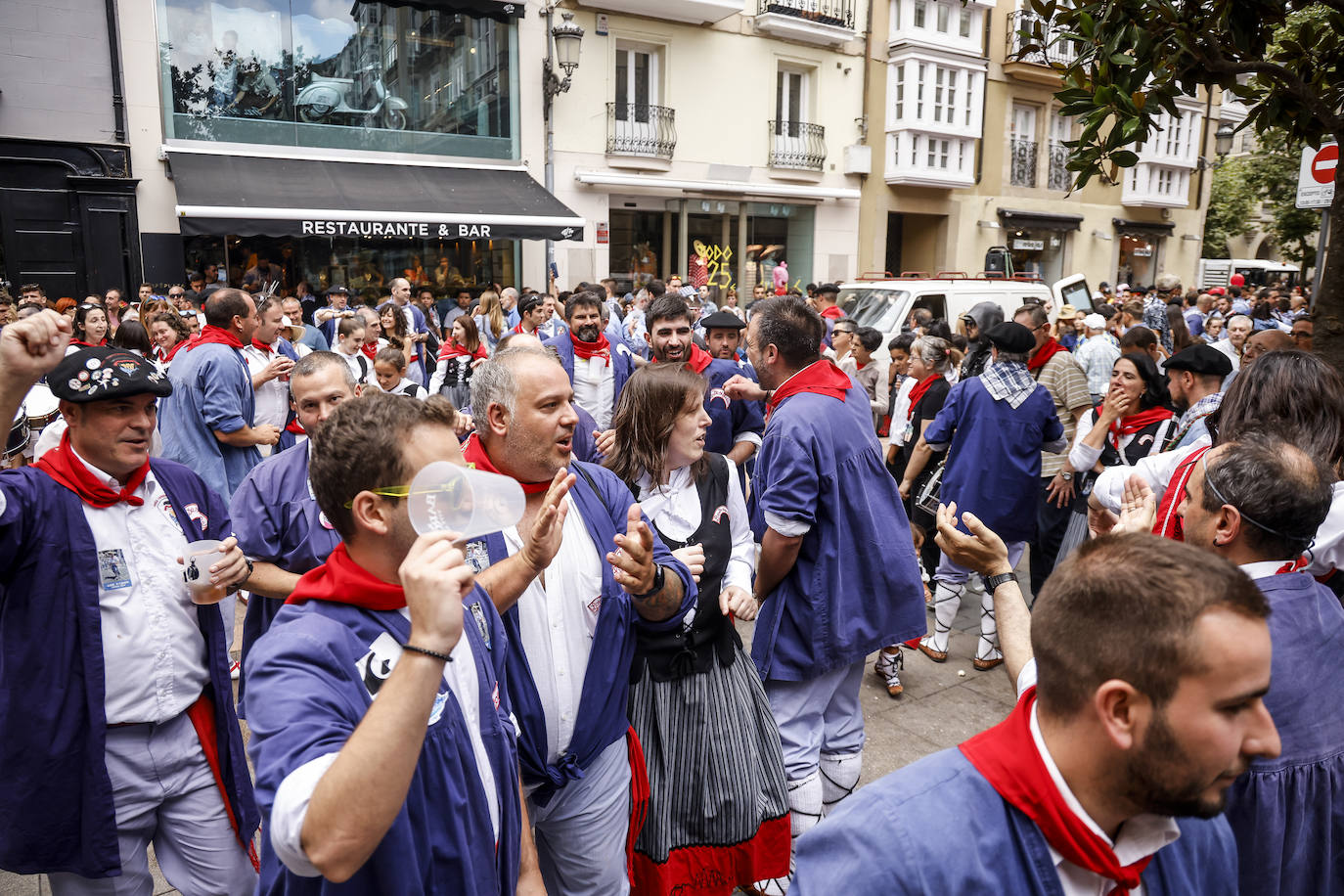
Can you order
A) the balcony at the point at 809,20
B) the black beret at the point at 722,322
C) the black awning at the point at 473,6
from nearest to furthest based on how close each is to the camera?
the black beret at the point at 722,322 → the black awning at the point at 473,6 → the balcony at the point at 809,20

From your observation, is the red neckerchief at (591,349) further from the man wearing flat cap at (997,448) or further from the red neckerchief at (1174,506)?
the red neckerchief at (1174,506)

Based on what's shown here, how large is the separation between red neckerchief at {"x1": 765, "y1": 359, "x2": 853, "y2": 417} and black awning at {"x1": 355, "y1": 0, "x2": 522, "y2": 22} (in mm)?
15233

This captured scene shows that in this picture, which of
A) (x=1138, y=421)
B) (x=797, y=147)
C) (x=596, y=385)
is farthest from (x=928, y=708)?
(x=797, y=147)

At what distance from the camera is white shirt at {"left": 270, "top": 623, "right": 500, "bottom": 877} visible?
1.33m

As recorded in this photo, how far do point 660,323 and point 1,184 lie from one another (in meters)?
12.1

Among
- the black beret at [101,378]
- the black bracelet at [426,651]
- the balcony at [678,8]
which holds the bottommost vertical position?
the black bracelet at [426,651]

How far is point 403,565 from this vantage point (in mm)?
1399

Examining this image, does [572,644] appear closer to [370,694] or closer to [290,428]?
[370,694]

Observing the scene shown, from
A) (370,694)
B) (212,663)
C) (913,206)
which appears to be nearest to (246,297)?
(212,663)

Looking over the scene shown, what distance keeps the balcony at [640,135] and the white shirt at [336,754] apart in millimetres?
17165

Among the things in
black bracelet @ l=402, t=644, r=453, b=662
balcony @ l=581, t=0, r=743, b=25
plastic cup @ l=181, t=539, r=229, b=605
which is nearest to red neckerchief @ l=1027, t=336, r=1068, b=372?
plastic cup @ l=181, t=539, r=229, b=605

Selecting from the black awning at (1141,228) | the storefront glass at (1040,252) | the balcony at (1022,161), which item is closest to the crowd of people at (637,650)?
the balcony at (1022,161)

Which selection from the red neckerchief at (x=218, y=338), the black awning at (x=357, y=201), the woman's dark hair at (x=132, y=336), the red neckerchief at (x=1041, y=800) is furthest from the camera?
the black awning at (x=357, y=201)

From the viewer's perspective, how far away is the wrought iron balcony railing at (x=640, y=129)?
1772 centimetres
